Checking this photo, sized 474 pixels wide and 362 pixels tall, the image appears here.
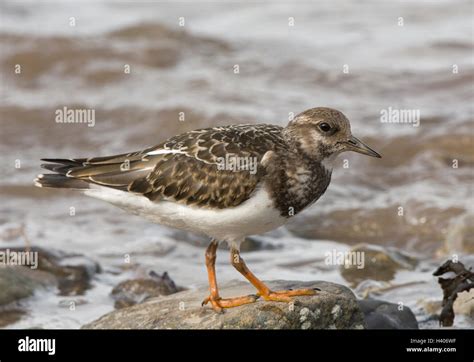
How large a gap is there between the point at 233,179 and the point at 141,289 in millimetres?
2259

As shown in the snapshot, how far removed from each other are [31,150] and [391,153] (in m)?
4.91

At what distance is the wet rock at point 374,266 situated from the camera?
27.3 ft

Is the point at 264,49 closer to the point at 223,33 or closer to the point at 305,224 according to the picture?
the point at 223,33

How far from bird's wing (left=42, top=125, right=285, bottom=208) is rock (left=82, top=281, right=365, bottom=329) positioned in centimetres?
77

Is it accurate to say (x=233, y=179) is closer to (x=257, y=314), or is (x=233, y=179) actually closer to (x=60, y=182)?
(x=257, y=314)

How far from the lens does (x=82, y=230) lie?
984 centimetres

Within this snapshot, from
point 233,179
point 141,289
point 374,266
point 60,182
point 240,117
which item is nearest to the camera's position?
point 233,179

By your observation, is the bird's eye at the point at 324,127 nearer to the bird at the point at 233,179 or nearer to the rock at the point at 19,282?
the bird at the point at 233,179

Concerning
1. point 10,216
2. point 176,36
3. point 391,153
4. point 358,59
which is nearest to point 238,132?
point 10,216

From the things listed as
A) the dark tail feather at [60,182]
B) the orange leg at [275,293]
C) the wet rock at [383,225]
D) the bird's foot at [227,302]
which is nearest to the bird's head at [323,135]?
the orange leg at [275,293]

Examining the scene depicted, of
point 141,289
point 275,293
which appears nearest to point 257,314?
point 275,293

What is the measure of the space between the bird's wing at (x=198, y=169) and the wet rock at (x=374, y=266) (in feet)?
7.40

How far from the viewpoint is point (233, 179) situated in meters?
6.18

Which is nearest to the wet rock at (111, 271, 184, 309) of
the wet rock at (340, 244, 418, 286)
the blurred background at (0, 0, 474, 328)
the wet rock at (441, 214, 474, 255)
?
the blurred background at (0, 0, 474, 328)
